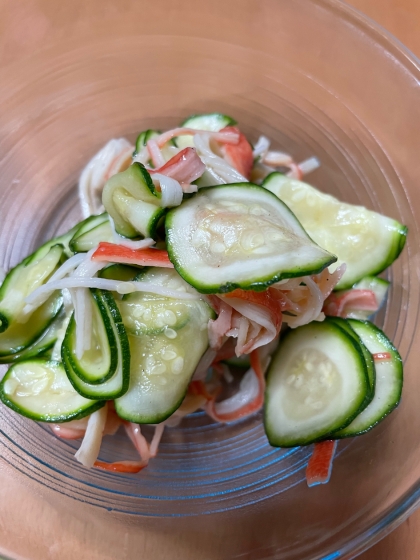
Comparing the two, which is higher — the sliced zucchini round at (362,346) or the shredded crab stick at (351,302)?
the shredded crab stick at (351,302)

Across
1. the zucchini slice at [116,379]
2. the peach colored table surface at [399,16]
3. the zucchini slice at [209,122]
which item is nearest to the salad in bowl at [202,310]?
the zucchini slice at [116,379]

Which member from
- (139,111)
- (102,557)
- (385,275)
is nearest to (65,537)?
(102,557)

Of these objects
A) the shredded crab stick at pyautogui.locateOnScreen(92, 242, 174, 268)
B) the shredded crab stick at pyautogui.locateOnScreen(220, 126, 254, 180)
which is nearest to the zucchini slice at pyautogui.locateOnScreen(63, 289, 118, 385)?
the shredded crab stick at pyautogui.locateOnScreen(92, 242, 174, 268)

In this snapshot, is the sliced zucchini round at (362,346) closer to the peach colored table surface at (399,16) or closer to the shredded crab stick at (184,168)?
the shredded crab stick at (184,168)

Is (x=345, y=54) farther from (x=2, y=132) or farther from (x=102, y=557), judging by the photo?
(x=102, y=557)

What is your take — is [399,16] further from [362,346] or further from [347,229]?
[362,346]

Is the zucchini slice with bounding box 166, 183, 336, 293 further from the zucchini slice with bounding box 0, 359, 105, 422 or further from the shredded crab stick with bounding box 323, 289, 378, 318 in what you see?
the zucchini slice with bounding box 0, 359, 105, 422
